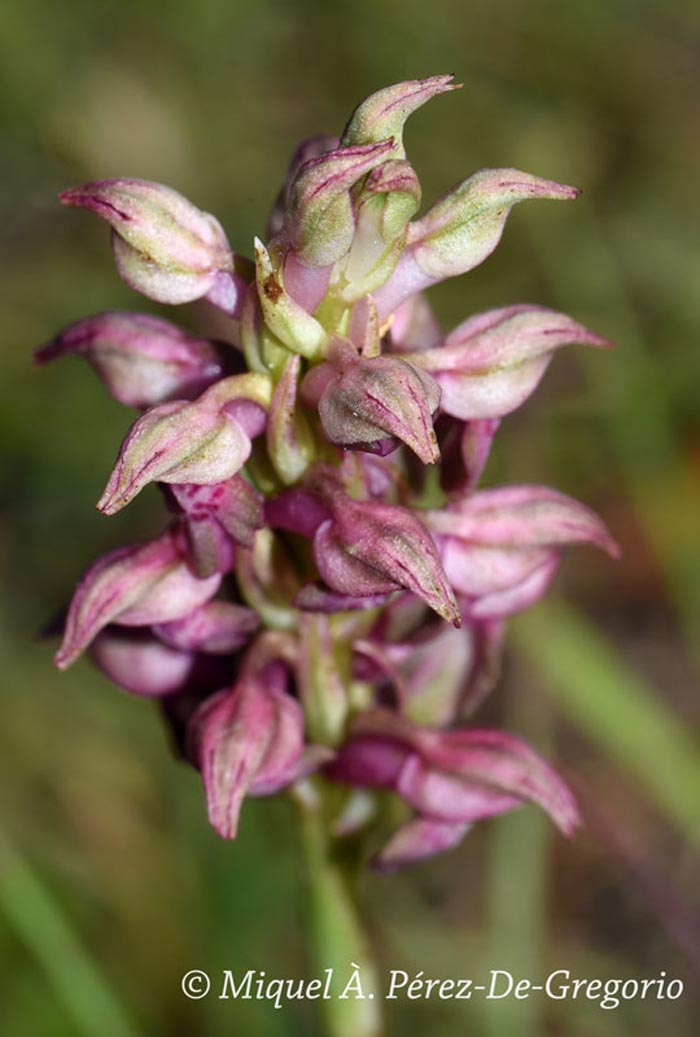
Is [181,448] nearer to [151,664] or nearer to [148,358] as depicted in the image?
[148,358]

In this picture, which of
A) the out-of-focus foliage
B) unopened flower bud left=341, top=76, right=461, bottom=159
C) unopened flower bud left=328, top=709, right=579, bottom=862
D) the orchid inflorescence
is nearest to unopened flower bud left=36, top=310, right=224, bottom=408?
the orchid inflorescence

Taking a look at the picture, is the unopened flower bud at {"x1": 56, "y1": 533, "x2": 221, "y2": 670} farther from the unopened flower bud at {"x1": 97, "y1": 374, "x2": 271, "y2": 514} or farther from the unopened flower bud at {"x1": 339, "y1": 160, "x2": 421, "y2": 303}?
the unopened flower bud at {"x1": 339, "y1": 160, "x2": 421, "y2": 303}

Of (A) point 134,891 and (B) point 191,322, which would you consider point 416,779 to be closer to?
(A) point 134,891

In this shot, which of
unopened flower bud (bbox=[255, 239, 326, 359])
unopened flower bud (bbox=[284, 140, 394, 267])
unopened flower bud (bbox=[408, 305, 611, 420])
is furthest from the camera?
unopened flower bud (bbox=[408, 305, 611, 420])

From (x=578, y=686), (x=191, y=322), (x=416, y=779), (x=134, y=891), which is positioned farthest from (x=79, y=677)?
(x=416, y=779)

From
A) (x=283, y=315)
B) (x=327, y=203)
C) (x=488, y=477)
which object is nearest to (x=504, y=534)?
(x=283, y=315)
